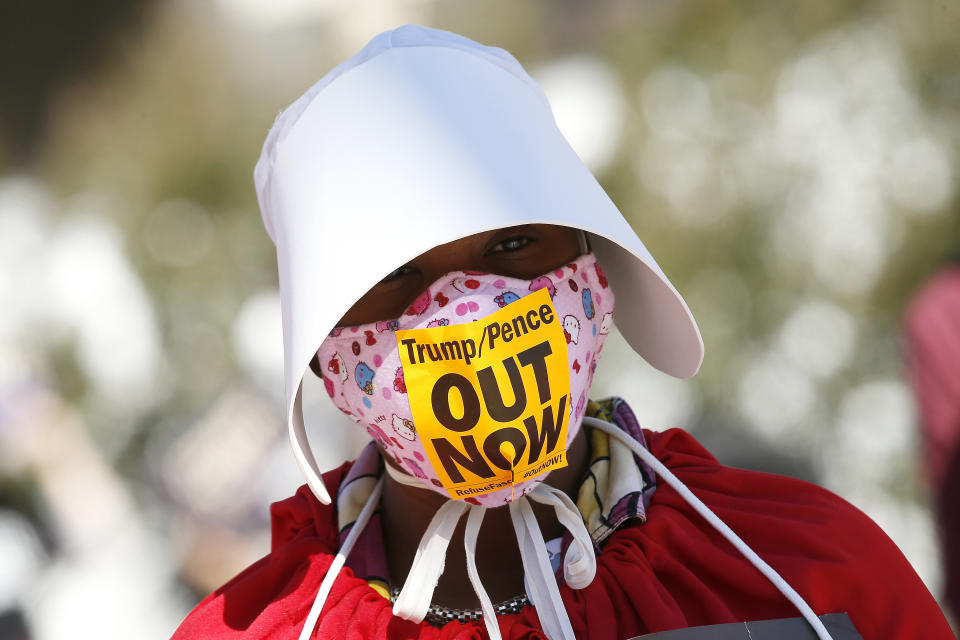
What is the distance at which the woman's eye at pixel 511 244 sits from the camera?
53.1 inches

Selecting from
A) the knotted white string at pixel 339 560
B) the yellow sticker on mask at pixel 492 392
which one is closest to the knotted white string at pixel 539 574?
the yellow sticker on mask at pixel 492 392

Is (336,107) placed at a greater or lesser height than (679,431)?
greater

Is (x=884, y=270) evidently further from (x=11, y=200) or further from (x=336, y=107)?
(x=11, y=200)

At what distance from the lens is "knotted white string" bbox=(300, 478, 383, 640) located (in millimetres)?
1339

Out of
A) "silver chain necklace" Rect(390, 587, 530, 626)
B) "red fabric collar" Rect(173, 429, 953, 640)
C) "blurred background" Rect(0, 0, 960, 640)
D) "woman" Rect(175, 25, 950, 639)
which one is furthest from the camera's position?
"blurred background" Rect(0, 0, 960, 640)

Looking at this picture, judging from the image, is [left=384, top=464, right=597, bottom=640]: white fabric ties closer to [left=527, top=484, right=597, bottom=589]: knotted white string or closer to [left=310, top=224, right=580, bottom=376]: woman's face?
[left=527, top=484, right=597, bottom=589]: knotted white string

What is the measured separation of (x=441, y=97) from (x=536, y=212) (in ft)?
0.78

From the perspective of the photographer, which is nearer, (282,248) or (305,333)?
(305,333)

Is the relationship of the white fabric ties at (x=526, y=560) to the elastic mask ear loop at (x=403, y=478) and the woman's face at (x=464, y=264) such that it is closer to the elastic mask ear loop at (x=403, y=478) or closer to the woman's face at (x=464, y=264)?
the elastic mask ear loop at (x=403, y=478)

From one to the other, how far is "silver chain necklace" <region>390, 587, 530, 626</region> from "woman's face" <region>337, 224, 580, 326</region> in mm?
489

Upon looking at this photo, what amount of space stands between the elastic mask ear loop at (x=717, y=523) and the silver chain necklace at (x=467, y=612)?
0.99 feet

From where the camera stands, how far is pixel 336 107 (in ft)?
4.25

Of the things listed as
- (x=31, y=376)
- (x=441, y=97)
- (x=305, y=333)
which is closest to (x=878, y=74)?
(x=441, y=97)

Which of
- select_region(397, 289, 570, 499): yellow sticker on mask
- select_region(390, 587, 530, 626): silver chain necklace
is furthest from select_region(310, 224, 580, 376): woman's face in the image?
select_region(390, 587, 530, 626): silver chain necklace
